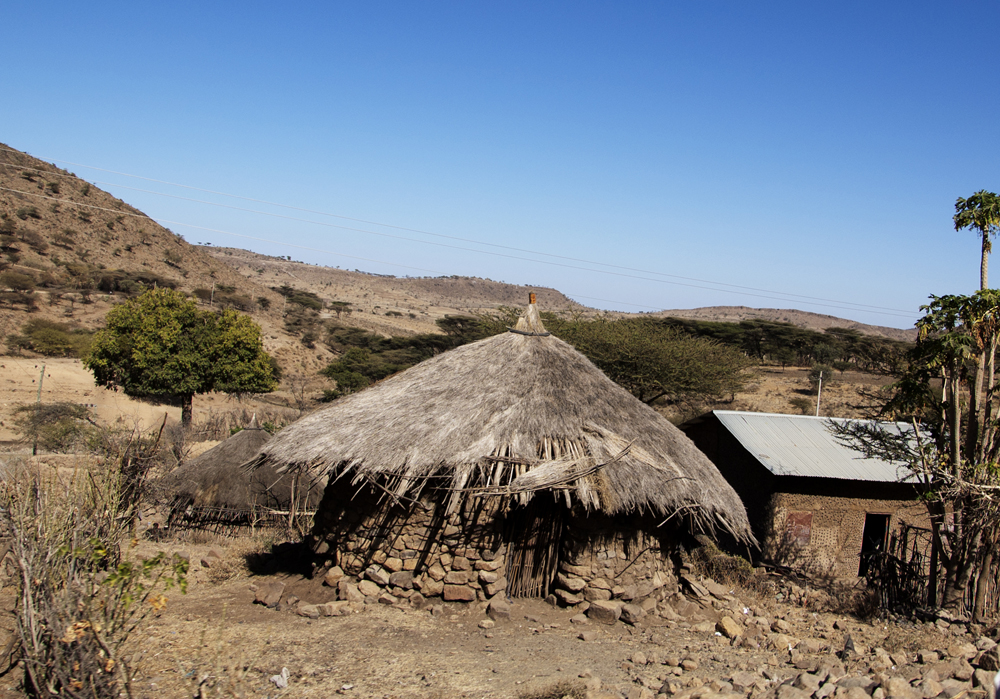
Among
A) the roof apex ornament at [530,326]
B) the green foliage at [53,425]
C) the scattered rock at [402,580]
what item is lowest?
the green foliage at [53,425]

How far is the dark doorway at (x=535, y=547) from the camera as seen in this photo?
9234 millimetres

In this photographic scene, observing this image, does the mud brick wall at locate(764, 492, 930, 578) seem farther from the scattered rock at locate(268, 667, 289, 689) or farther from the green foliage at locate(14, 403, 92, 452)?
the green foliage at locate(14, 403, 92, 452)

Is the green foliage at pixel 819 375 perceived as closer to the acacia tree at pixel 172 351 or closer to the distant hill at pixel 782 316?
the acacia tree at pixel 172 351

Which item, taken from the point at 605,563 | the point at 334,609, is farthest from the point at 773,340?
the point at 334,609

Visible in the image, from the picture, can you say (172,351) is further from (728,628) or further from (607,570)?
(728,628)

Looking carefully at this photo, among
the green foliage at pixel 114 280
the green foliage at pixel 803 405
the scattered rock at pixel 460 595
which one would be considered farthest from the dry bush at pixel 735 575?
the green foliage at pixel 114 280

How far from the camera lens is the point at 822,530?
1295 centimetres

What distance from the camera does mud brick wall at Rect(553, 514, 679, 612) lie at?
9.00 metres

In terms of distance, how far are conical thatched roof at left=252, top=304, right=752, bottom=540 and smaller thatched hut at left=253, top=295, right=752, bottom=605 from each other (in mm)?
24

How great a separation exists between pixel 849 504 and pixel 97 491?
11.7m

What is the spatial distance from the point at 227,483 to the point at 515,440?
720cm

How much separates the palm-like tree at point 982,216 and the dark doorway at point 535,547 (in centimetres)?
628

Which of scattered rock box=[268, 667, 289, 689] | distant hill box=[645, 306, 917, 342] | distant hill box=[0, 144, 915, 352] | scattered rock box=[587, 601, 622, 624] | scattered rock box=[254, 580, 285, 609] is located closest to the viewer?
scattered rock box=[268, 667, 289, 689]

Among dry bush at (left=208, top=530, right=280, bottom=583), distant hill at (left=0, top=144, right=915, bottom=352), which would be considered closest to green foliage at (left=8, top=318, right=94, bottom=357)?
distant hill at (left=0, top=144, right=915, bottom=352)
